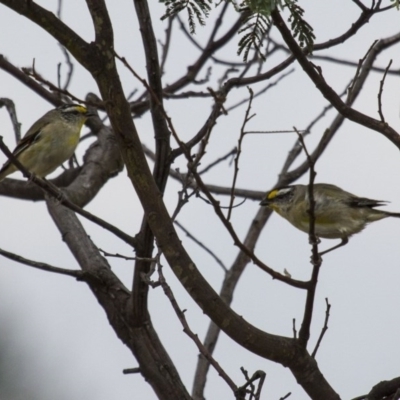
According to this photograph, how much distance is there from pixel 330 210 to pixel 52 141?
10.3ft

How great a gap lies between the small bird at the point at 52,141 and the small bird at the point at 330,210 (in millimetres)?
2296

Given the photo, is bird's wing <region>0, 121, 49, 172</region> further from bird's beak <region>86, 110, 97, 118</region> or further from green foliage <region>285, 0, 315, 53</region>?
green foliage <region>285, 0, 315, 53</region>

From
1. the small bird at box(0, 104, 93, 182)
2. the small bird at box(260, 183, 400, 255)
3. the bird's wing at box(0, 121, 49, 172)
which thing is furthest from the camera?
the small bird at box(0, 104, 93, 182)

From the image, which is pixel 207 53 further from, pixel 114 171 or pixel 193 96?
pixel 114 171

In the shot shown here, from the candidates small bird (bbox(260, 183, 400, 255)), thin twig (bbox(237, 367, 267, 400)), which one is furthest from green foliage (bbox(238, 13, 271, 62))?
small bird (bbox(260, 183, 400, 255))

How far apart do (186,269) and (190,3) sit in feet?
3.87

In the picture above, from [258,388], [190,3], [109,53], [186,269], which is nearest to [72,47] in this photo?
[109,53]

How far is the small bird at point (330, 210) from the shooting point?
6.55m

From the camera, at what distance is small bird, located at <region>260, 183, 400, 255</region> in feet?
21.5

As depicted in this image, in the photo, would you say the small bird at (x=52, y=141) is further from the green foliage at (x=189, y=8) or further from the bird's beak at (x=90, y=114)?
the green foliage at (x=189, y=8)

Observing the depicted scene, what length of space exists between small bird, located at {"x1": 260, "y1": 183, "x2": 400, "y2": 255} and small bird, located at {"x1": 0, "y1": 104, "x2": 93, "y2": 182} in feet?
7.53

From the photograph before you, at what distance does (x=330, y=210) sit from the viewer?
657cm

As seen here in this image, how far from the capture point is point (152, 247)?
427 centimetres

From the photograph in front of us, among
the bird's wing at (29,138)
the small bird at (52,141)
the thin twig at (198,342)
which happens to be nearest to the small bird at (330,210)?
the small bird at (52,141)
